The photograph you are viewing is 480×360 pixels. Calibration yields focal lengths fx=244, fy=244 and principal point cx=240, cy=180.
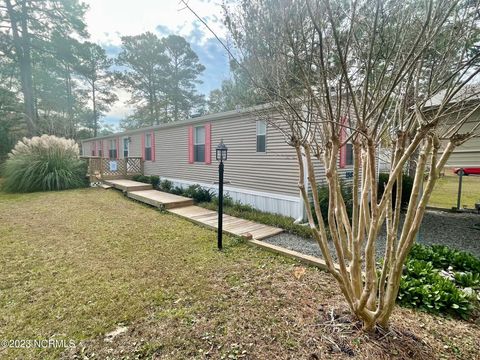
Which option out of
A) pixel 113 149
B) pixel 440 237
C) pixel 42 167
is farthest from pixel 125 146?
pixel 440 237

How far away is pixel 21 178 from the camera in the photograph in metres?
9.19

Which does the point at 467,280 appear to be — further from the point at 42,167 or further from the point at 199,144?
the point at 42,167

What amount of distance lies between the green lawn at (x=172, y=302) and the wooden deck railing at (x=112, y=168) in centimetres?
690

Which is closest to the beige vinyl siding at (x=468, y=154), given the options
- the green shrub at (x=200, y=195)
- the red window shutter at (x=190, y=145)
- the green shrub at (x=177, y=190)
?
the green shrub at (x=200, y=195)

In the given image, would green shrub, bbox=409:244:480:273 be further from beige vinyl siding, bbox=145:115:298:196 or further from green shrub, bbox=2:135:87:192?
green shrub, bbox=2:135:87:192

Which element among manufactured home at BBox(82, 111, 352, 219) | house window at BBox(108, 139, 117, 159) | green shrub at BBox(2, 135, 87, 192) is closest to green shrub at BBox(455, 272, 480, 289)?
manufactured home at BBox(82, 111, 352, 219)

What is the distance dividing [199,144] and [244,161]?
7.87ft

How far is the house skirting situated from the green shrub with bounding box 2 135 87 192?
6.50 meters

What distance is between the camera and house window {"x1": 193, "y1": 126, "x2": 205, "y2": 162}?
8508 millimetres

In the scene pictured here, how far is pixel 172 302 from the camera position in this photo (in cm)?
248

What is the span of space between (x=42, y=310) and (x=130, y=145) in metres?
11.8

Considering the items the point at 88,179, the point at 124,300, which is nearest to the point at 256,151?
the point at 124,300

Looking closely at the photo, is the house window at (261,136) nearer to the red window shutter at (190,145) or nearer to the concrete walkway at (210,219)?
the concrete walkway at (210,219)

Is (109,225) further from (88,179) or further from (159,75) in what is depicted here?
(159,75)
